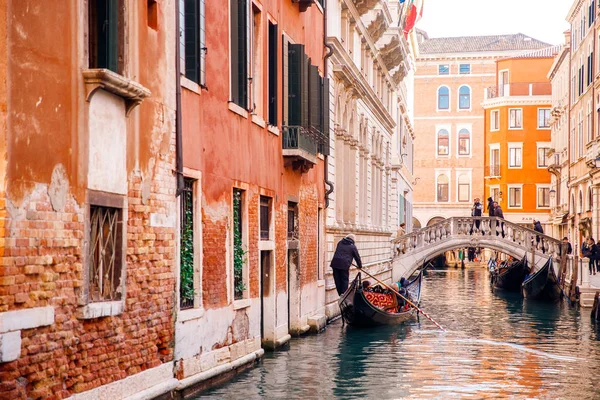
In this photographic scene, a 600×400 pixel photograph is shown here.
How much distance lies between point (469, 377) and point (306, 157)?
3969 mm

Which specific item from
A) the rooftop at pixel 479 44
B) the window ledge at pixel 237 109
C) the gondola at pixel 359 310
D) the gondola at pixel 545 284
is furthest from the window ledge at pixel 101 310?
the rooftop at pixel 479 44

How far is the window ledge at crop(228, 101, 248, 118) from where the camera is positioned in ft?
37.0

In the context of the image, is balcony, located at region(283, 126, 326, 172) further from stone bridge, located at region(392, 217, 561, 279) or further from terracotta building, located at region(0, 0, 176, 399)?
stone bridge, located at region(392, 217, 561, 279)

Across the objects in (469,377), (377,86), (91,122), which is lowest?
(469,377)

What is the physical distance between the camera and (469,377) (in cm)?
1210

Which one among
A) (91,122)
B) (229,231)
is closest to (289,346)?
(229,231)

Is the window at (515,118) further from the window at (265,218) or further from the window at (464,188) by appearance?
the window at (265,218)

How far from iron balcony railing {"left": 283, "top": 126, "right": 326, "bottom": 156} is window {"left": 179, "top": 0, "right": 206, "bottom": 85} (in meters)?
4.01

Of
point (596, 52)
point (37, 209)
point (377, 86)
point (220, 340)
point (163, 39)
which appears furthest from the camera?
point (596, 52)

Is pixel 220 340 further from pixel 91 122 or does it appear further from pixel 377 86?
pixel 377 86

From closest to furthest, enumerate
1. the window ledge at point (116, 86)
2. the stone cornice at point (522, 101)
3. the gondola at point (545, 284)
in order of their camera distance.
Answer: the window ledge at point (116, 86), the gondola at point (545, 284), the stone cornice at point (522, 101)

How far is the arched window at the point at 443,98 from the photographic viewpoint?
5456cm

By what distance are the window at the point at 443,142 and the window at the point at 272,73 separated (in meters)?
41.7

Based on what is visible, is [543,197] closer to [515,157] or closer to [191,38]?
[515,157]
